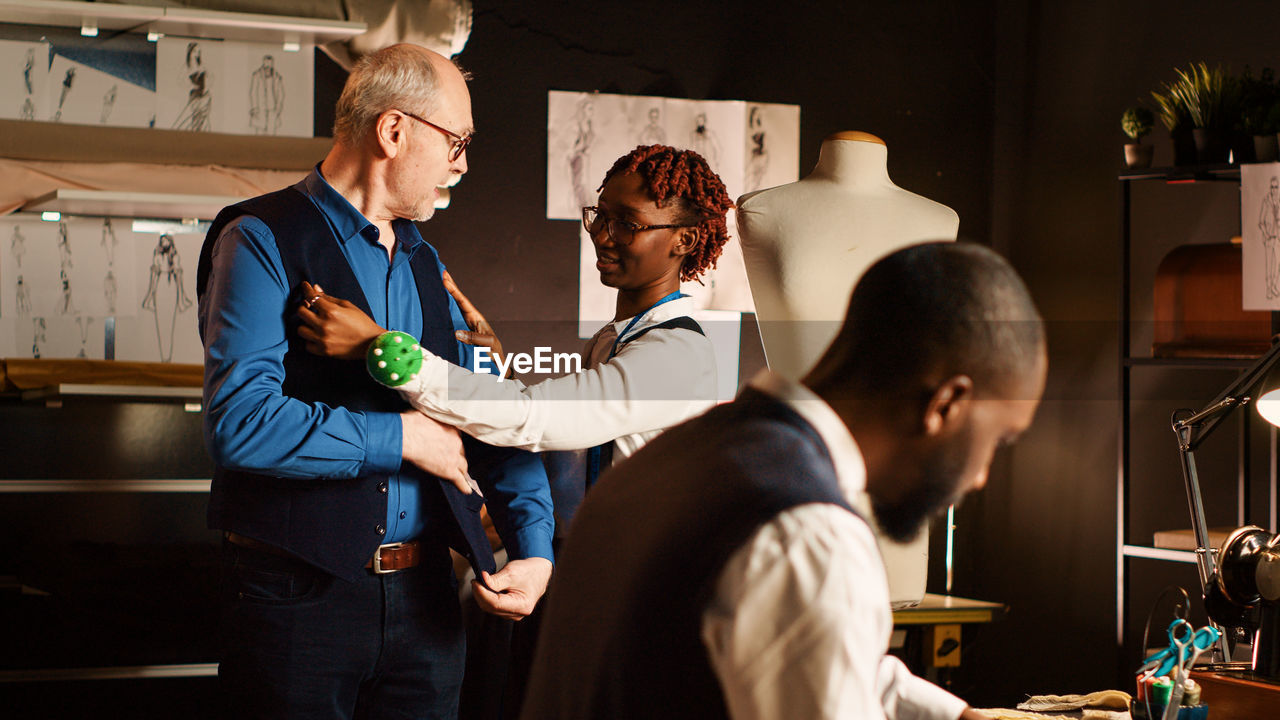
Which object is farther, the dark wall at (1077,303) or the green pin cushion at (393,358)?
the dark wall at (1077,303)

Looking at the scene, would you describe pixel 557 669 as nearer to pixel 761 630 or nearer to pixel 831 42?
pixel 761 630

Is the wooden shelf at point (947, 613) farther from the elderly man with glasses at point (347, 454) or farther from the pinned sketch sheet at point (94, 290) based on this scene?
the pinned sketch sheet at point (94, 290)

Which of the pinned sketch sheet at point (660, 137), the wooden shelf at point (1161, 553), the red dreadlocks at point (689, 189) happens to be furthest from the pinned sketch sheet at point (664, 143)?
the red dreadlocks at point (689, 189)

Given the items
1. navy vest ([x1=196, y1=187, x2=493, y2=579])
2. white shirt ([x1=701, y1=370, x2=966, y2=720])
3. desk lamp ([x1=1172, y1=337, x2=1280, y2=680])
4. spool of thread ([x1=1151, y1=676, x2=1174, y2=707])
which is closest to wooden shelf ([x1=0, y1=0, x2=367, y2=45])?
navy vest ([x1=196, y1=187, x2=493, y2=579])

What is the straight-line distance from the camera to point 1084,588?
3807 mm

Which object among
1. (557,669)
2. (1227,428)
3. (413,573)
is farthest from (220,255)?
(1227,428)

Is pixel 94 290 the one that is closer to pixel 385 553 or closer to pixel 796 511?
pixel 385 553

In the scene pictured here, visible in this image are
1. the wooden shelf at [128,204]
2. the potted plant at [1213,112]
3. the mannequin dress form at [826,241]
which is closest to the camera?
the mannequin dress form at [826,241]

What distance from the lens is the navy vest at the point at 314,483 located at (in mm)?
1409

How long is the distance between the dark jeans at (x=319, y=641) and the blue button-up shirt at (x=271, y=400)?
10cm

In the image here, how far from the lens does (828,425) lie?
715mm

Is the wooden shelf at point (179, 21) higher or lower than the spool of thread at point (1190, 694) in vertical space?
higher

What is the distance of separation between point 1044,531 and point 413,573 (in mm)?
3036

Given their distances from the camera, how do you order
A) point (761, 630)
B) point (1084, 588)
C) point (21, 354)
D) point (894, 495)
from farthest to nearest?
point (1084, 588) < point (21, 354) < point (894, 495) < point (761, 630)
